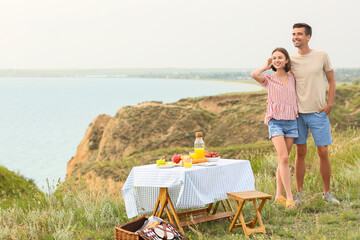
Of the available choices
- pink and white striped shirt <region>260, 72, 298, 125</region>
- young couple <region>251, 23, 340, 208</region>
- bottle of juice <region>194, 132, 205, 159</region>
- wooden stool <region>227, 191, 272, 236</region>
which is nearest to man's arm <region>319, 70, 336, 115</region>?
young couple <region>251, 23, 340, 208</region>

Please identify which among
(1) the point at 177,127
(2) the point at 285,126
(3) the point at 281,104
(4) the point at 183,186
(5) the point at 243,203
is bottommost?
(1) the point at 177,127

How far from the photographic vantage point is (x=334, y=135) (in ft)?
35.8

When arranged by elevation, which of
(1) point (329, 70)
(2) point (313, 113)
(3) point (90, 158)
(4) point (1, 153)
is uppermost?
(1) point (329, 70)

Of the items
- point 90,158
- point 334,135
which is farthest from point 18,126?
point 334,135

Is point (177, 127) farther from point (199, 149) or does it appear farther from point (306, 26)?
point (199, 149)

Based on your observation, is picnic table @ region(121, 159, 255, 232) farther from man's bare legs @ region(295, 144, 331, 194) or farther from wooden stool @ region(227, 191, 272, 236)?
man's bare legs @ region(295, 144, 331, 194)

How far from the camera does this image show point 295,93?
6152 mm

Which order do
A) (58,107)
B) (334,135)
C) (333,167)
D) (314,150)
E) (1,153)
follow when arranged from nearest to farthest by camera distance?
(333,167) → (314,150) → (334,135) → (1,153) → (58,107)

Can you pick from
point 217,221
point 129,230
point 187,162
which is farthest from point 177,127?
point 129,230

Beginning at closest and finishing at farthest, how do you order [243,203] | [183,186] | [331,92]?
[183,186] < [243,203] < [331,92]

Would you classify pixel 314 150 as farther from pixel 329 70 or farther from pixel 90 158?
pixel 90 158

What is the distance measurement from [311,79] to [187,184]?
248 cm

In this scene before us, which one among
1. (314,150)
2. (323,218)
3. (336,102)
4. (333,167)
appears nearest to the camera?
(323,218)

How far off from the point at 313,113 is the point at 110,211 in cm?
328
